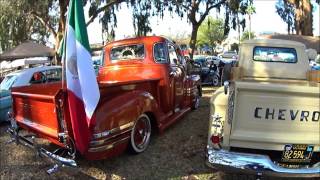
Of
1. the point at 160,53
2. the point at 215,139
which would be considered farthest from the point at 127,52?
the point at 215,139

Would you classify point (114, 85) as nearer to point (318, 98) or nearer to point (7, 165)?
point (7, 165)

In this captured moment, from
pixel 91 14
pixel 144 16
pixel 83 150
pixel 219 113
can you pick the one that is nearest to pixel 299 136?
pixel 219 113

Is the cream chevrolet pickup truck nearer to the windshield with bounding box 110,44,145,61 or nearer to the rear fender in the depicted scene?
the rear fender

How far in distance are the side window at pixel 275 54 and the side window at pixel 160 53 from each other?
1730mm

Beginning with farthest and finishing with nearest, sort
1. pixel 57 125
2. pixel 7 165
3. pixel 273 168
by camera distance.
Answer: pixel 7 165 < pixel 57 125 < pixel 273 168

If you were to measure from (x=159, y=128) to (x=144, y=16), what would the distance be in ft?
56.9

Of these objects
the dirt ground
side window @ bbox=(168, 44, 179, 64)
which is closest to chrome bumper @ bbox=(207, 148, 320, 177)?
the dirt ground

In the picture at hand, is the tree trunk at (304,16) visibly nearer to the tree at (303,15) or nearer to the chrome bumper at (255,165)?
the tree at (303,15)

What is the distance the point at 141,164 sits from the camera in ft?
20.9

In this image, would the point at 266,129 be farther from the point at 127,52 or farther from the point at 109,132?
the point at 127,52

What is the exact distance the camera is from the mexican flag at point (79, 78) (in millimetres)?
5031

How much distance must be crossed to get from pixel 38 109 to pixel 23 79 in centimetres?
489

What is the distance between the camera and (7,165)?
662 cm

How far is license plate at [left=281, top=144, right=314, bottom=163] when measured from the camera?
4.92 m
